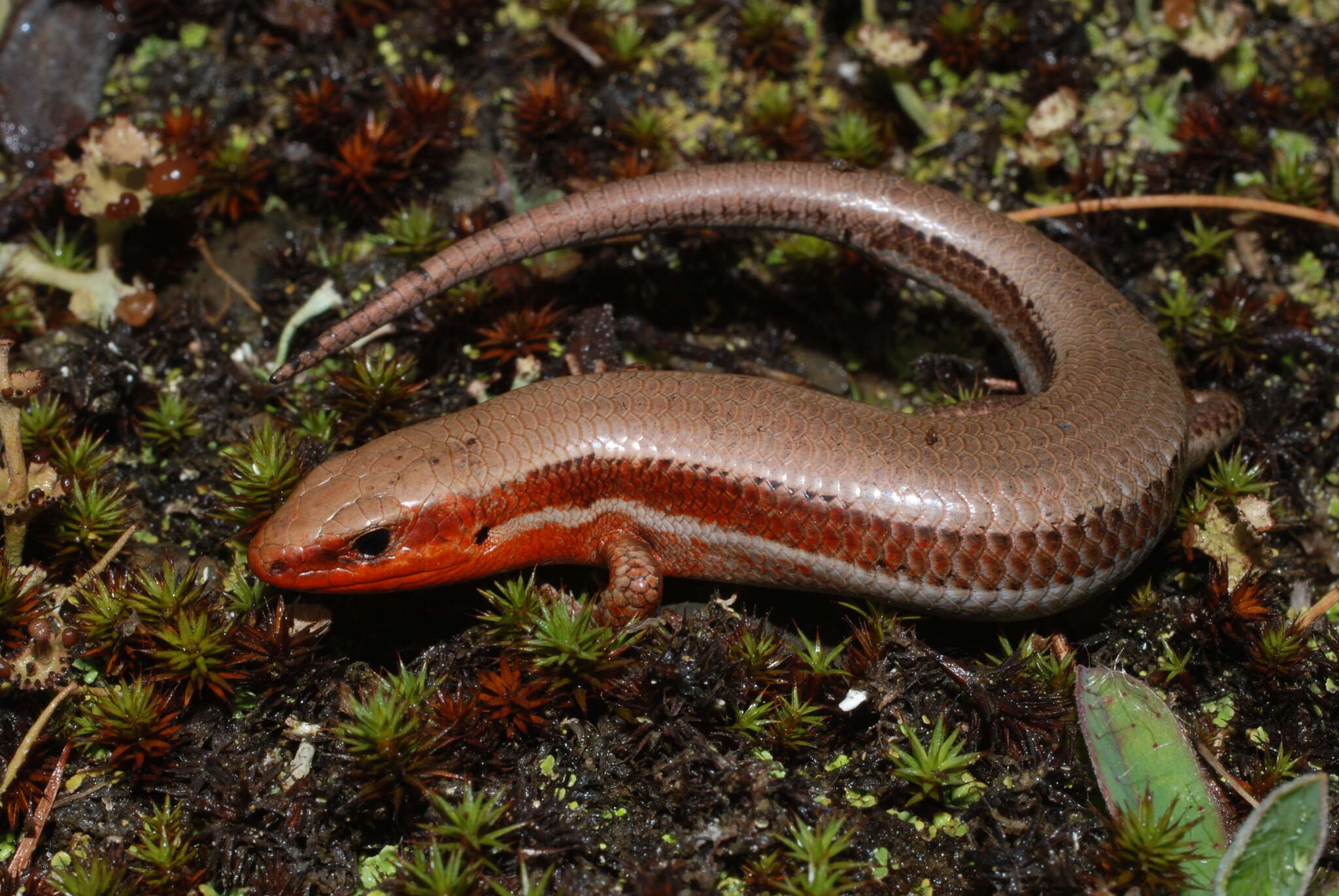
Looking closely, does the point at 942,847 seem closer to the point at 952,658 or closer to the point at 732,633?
the point at 952,658

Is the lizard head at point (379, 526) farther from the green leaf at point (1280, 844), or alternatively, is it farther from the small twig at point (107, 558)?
the green leaf at point (1280, 844)

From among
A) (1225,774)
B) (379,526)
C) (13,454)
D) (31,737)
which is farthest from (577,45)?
(1225,774)

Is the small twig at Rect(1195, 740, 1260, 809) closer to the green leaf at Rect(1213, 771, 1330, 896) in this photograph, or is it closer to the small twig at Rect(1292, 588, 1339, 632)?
the green leaf at Rect(1213, 771, 1330, 896)

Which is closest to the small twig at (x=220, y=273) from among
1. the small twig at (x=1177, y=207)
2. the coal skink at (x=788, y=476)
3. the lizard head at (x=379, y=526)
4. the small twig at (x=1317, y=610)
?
the coal skink at (x=788, y=476)

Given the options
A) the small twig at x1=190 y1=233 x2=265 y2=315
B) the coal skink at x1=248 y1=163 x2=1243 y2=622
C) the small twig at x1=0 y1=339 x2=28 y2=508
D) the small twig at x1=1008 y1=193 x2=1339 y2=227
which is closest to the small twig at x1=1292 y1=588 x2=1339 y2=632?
the coal skink at x1=248 y1=163 x2=1243 y2=622

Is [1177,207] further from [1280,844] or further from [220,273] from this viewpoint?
[220,273]

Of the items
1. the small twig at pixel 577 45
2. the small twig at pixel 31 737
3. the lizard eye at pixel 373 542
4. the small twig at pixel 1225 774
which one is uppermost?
the small twig at pixel 577 45
